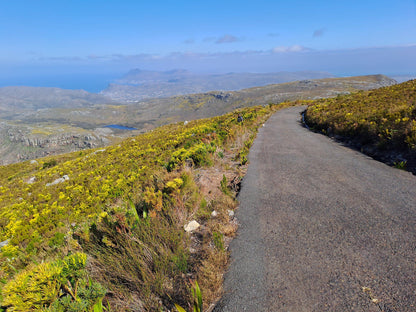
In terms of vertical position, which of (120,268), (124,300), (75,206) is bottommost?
(75,206)

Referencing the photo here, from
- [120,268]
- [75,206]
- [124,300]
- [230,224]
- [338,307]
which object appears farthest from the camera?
[75,206]

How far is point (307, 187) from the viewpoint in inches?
231

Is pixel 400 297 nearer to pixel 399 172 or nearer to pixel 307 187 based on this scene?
pixel 307 187

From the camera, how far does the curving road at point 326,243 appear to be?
8.73 ft

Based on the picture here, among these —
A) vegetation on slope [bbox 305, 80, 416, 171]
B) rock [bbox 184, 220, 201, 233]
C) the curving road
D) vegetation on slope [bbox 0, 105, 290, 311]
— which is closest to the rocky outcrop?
vegetation on slope [bbox 305, 80, 416, 171]

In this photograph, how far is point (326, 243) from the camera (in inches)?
142

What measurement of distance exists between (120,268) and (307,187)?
5174mm

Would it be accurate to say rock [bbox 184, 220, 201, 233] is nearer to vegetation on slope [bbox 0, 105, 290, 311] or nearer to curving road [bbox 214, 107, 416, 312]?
vegetation on slope [bbox 0, 105, 290, 311]

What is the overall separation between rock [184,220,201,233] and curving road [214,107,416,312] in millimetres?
973

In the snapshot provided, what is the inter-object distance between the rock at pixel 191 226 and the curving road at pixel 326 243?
0.97m

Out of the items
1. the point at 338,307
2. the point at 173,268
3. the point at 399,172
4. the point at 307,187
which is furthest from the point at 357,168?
the point at 173,268

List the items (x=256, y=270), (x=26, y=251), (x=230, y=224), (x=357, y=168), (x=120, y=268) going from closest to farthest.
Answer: (x=120, y=268)
(x=256, y=270)
(x=230, y=224)
(x=26, y=251)
(x=357, y=168)

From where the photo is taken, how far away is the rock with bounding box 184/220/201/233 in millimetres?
4340

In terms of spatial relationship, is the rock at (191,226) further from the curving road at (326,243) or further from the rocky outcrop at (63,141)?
the rocky outcrop at (63,141)
